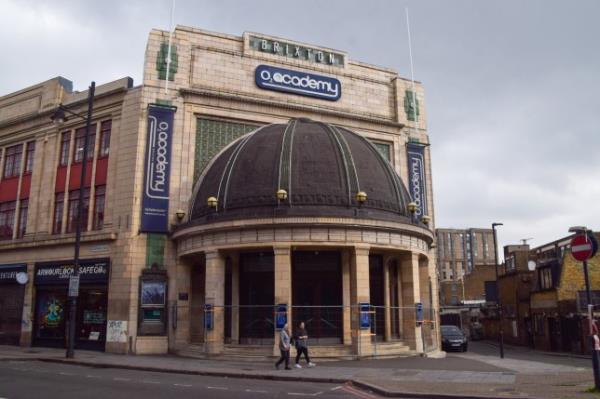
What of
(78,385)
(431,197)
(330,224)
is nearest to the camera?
(78,385)

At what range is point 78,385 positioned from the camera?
16.1 m

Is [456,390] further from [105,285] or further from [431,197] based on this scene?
[431,197]

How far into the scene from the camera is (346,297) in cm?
2675

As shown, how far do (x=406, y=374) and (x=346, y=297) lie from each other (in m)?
7.71

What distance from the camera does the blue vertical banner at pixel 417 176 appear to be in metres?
38.1

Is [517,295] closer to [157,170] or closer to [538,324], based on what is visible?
[538,324]

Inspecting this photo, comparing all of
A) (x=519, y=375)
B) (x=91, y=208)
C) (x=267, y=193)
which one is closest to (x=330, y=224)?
(x=267, y=193)

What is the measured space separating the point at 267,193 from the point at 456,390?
15104mm

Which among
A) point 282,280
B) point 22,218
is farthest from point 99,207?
point 282,280

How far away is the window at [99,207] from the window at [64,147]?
4.21 meters

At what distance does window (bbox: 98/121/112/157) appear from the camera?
1310 inches

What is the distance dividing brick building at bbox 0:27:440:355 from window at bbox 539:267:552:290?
45.4 feet

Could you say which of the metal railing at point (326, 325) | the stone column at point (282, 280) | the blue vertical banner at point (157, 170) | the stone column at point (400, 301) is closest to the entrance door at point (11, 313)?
the blue vertical banner at point (157, 170)

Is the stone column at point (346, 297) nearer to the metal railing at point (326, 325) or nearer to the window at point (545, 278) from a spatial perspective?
the metal railing at point (326, 325)
